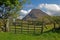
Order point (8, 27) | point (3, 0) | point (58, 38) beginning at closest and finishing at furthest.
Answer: point (58, 38)
point (8, 27)
point (3, 0)

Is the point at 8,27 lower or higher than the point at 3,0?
lower

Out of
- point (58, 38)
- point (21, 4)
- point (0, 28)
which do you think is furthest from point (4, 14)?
point (58, 38)

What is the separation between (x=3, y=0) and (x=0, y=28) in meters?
8.65

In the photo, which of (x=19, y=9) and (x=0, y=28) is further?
(x=19, y=9)

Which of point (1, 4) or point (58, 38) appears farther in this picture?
point (1, 4)

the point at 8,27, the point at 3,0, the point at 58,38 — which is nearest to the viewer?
the point at 58,38

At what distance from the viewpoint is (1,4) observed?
35.4 meters

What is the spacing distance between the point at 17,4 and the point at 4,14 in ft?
10.2

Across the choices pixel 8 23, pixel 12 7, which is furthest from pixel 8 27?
pixel 12 7

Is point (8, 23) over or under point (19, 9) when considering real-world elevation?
under

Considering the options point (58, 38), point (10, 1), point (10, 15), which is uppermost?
point (10, 1)

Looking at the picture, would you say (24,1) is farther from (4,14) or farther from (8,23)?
(8,23)

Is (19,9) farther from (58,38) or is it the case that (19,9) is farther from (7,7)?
(58,38)

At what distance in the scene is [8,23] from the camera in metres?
27.0
